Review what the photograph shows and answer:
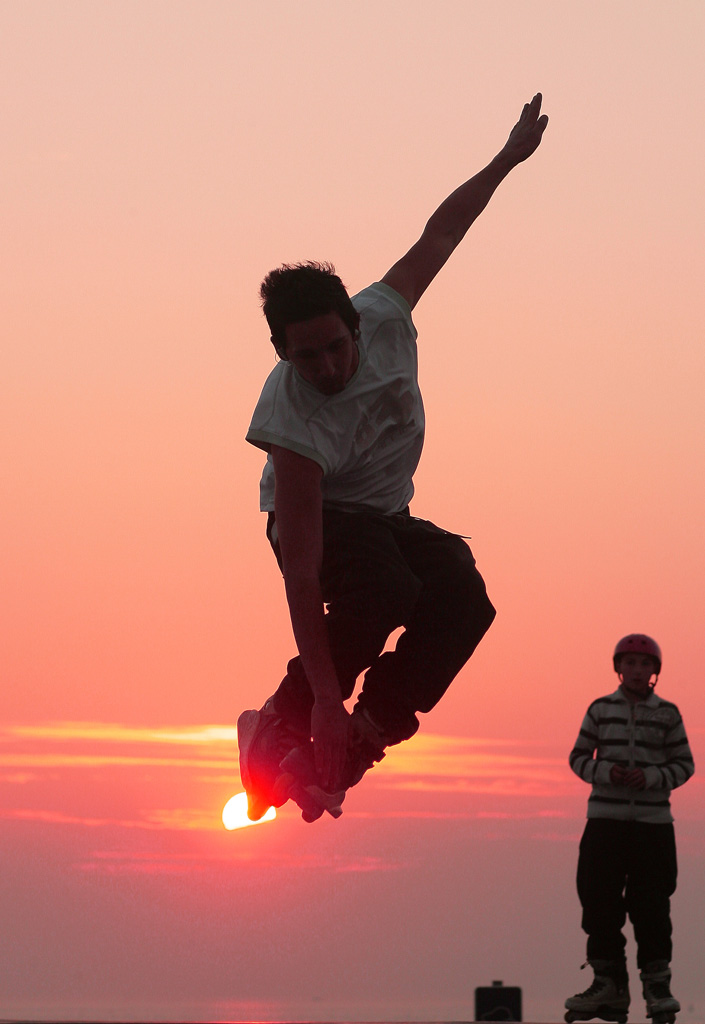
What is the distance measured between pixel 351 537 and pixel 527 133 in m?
2.19

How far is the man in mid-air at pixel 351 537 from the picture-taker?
5625mm

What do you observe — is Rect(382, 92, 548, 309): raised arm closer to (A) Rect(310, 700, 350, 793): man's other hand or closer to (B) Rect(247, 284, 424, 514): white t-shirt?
(B) Rect(247, 284, 424, 514): white t-shirt

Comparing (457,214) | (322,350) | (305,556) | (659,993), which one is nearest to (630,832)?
(659,993)

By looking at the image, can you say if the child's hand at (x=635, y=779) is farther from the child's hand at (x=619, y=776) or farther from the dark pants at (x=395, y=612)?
the dark pants at (x=395, y=612)

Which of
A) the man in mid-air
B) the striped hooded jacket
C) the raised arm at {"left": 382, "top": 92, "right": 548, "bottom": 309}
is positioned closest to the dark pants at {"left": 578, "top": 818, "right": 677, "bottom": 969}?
A: the striped hooded jacket

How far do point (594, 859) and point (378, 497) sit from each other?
12.6 feet

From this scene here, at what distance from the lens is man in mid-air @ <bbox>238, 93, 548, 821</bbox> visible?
5625 millimetres

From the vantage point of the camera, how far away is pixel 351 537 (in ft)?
19.3

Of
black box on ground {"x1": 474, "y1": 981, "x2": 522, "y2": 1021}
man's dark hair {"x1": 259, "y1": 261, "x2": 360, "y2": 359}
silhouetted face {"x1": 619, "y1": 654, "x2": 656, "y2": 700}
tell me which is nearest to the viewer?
man's dark hair {"x1": 259, "y1": 261, "x2": 360, "y2": 359}

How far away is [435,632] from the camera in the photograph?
6.01 meters

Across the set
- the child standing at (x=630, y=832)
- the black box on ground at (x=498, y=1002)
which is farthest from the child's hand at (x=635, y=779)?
the black box on ground at (x=498, y=1002)

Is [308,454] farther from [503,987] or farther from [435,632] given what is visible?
[503,987]

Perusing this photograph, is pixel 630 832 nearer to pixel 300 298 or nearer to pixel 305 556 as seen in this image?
pixel 305 556

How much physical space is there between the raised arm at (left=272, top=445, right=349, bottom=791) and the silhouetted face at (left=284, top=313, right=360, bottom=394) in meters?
0.33
